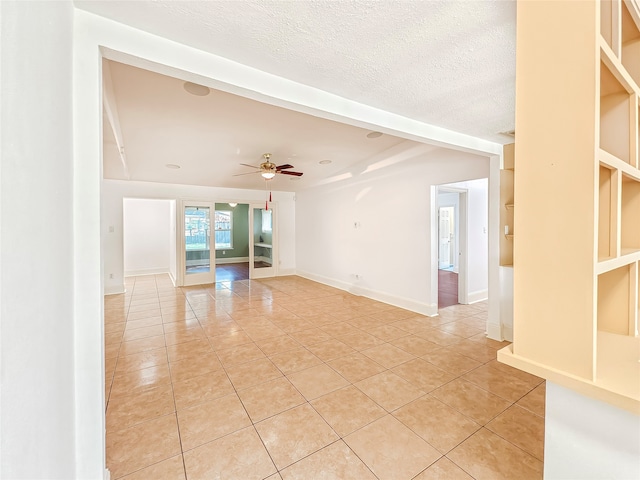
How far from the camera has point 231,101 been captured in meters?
2.96

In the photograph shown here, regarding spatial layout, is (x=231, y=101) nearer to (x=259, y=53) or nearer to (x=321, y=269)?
(x=259, y=53)

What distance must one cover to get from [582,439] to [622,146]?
1.21 m

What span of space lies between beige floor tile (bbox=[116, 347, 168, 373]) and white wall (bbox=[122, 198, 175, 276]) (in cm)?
583

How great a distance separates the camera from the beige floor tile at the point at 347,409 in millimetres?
1920

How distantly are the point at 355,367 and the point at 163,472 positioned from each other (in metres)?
1.72

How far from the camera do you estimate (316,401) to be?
2.19m

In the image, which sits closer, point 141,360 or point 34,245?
point 34,245

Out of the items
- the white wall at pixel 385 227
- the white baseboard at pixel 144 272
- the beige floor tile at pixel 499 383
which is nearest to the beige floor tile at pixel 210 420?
the beige floor tile at pixel 499 383

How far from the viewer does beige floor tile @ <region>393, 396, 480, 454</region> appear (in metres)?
1.78

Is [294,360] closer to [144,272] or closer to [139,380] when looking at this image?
[139,380]

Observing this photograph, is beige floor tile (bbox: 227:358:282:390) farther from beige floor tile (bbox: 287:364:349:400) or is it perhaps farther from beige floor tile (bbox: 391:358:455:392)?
beige floor tile (bbox: 391:358:455:392)

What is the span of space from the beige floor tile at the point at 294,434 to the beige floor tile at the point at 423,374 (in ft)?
3.23

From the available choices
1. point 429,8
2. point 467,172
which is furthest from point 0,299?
point 467,172

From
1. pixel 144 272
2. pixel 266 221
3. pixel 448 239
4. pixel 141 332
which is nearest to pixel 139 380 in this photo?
pixel 141 332
